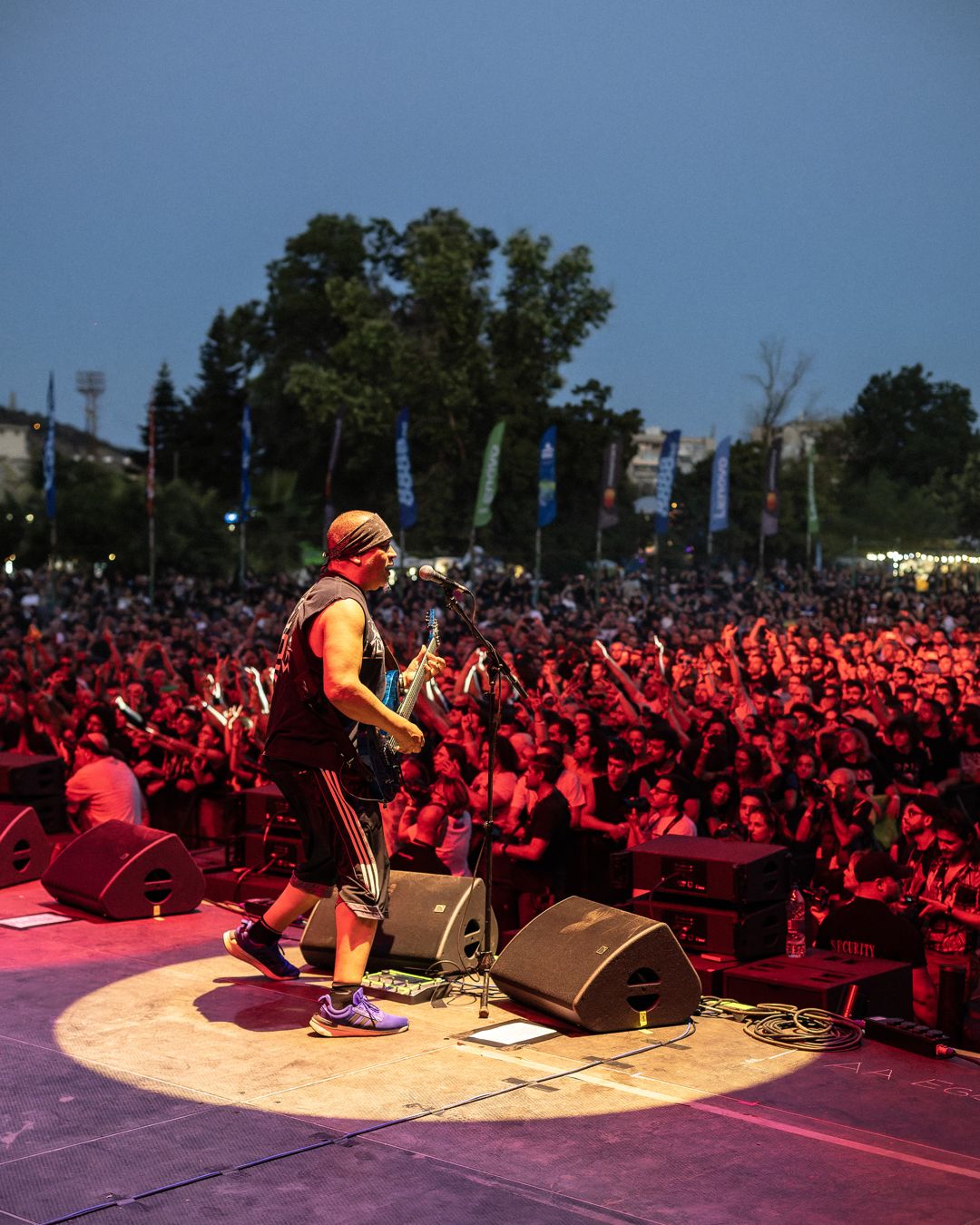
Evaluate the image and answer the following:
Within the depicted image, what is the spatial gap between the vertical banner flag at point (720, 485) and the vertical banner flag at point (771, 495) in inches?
37.3

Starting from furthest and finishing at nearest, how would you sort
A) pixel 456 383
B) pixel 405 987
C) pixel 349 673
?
pixel 456 383 → pixel 405 987 → pixel 349 673

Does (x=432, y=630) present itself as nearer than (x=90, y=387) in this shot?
Yes

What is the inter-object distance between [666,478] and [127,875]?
1040 inches

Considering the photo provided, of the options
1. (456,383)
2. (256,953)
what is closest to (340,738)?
(256,953)

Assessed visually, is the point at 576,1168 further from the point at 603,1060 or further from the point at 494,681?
the point at 494,681

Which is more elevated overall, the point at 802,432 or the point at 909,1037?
the point at 802,432

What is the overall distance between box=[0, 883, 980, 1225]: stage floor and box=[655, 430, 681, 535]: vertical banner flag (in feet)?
86.5

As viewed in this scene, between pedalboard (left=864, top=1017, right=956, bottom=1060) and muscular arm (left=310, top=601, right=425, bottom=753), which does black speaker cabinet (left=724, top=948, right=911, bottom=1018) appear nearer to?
pedalboard (left=864, top=1017, right=956, bottom=1060)

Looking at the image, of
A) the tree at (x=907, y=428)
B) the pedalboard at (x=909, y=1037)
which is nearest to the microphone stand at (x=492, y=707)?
the pedalboard at (x=909, y=1037)

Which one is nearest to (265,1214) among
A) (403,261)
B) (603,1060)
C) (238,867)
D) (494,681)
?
(603,1060)

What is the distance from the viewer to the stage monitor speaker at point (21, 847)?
286 inches

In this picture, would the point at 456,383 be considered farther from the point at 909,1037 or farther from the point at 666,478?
the point at 909,1037

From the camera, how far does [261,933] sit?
16.7 ft

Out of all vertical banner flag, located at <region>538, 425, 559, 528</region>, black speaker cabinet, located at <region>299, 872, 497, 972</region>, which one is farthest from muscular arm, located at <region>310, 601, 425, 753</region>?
vertical banner flag, located at <region>538, 425, 559, 528</region>
